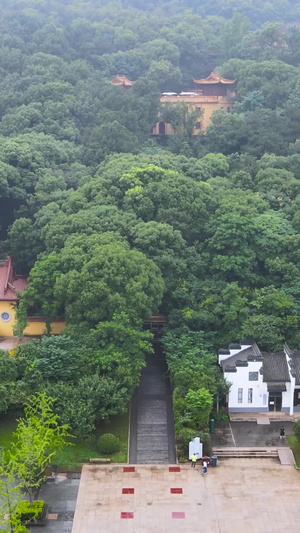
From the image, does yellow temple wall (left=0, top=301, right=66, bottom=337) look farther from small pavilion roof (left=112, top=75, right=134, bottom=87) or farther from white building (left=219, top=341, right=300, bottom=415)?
small pavilion roof (left=112, top=75, right=134, bottom=87)

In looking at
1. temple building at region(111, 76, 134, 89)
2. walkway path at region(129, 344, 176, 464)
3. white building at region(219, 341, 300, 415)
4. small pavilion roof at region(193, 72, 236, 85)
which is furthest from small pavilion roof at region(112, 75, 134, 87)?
white building at region(219, 341, 300, 415)

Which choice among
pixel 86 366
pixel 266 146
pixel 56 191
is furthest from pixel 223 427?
pixel 266 146

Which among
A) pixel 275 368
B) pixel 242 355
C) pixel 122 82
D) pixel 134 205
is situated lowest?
pixel 275 368

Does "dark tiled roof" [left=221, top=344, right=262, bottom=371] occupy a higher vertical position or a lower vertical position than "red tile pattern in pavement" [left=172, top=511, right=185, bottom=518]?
higher

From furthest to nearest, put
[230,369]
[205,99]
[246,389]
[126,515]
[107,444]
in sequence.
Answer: [205,99], [246,389], [230,369], [107,444], [126,515]

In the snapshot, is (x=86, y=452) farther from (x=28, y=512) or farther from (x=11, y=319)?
(x=11, y=319)

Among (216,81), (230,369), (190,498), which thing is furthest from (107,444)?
(216,81)

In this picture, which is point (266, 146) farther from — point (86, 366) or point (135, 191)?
point (86, 366)
